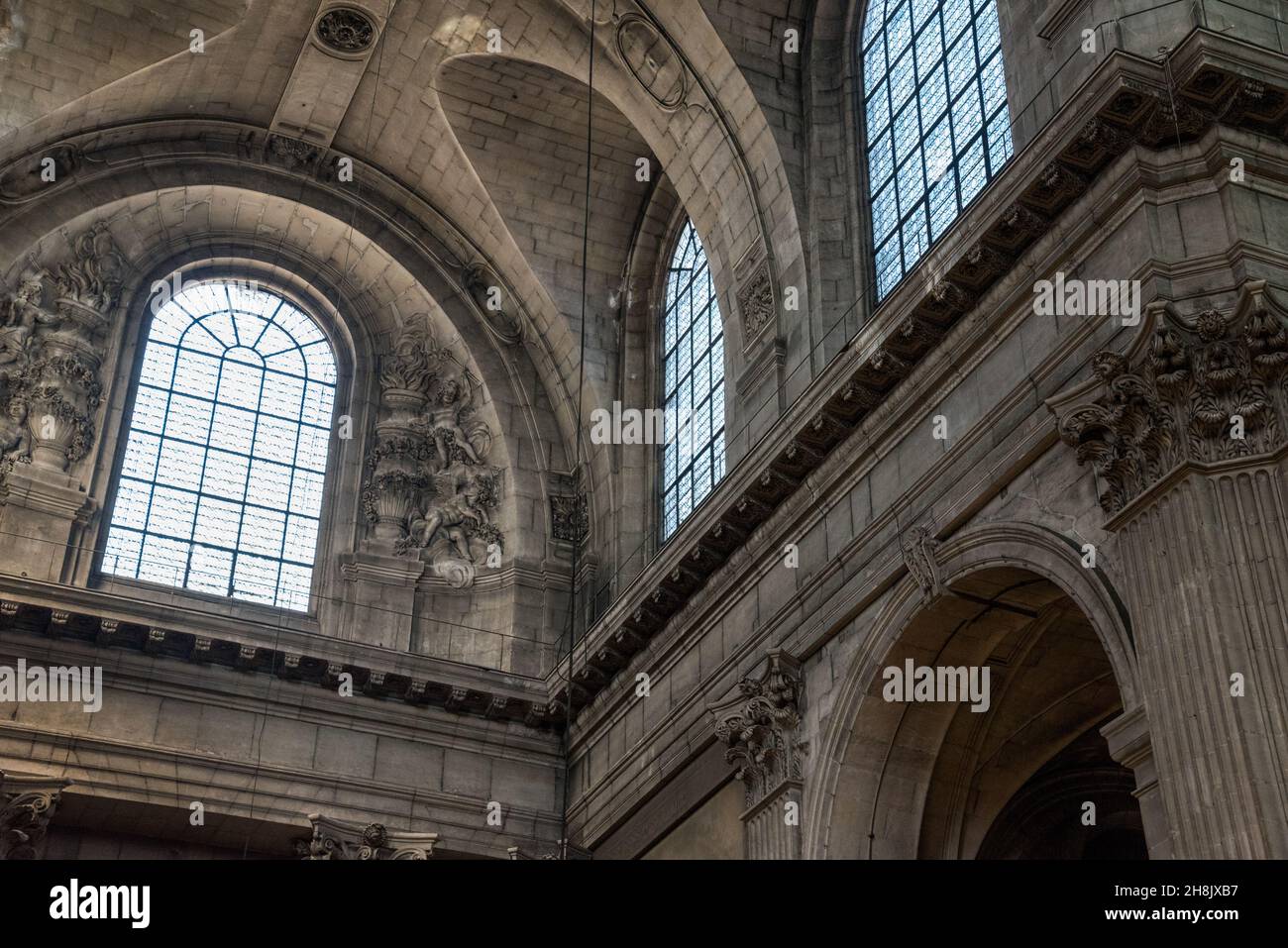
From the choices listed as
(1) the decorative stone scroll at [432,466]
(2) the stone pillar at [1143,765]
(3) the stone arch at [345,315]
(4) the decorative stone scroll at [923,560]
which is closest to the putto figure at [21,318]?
(3) the stone arch at [345,315]

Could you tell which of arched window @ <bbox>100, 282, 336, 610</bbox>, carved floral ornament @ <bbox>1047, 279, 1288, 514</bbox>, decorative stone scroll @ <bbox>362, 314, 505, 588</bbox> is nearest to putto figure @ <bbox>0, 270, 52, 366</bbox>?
arched window @ <bbox>100, 282, 336, 610</bbox>

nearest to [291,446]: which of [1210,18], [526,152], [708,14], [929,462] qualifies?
[526,152]

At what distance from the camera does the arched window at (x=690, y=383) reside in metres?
19.0

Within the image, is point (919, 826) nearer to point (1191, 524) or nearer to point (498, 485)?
point (1191, 524)

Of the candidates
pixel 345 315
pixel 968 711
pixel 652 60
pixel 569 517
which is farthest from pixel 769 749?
pixel 345 315

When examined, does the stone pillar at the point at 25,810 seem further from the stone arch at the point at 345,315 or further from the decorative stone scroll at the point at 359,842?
the stone arch at the point at 345,315

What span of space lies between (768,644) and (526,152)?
30.1 ft

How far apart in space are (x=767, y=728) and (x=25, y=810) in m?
7.28

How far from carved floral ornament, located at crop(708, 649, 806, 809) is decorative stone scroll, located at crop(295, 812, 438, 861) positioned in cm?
448

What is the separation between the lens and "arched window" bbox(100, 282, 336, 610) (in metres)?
19.9

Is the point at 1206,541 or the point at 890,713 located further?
the point at 890,713

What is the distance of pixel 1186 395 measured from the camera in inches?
415

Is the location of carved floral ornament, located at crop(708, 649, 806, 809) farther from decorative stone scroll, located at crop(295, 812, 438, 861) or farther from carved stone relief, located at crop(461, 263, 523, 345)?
carved stone relief, located at crop(461, 263, 523, 345)

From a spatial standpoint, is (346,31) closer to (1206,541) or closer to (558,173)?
(558,173)
